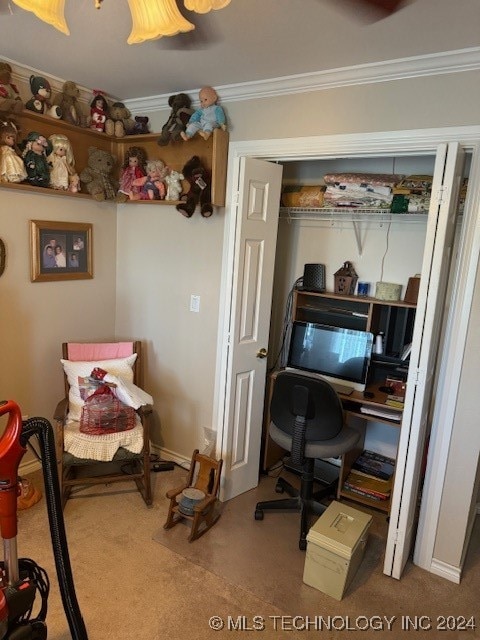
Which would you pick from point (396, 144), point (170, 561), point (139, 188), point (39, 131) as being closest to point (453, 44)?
point (396, 144)

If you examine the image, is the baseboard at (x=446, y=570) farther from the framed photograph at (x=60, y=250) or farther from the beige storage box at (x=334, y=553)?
the framed photograph at (x=60, y=250)

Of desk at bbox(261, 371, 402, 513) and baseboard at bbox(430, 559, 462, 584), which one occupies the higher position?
desk at bbox(261, 371, 402, 513)

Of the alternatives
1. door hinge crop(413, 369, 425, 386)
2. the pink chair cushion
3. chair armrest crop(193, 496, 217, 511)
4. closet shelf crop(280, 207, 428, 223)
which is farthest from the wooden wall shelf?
chair armrest crop(193, 496, 217, 511)

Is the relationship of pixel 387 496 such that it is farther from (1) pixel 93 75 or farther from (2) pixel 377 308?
(1) pixel 93 75

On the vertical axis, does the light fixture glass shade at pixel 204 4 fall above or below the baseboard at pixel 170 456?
above

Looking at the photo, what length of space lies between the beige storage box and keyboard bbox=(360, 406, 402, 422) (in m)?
0.64

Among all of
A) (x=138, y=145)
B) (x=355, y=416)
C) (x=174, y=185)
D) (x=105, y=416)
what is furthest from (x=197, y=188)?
(x=355, y=416)

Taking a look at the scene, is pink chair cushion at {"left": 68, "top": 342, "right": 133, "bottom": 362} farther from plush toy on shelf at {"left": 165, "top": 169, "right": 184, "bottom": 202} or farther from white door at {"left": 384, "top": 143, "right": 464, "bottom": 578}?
white door at {"left": 384, "top": 143, "right": 464, "bottom": 578}

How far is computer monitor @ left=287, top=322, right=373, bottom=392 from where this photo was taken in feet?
9.20

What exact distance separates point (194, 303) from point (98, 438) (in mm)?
1021

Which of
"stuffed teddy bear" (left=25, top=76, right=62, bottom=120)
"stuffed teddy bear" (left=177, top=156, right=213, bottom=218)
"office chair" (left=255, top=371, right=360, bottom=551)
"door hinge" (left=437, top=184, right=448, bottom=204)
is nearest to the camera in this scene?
"door hinge" (left=437, top=184, right=448, bottom=204)

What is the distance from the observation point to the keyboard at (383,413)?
8.49 ft

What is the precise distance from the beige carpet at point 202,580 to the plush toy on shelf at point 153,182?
1920 millimetres

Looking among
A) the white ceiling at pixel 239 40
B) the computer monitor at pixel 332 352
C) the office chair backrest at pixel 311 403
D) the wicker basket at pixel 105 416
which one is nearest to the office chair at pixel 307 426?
the office chair backrest at pixel 311 403
